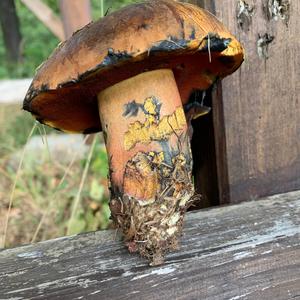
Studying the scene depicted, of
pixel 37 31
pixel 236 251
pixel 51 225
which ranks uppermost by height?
pixel 37 31

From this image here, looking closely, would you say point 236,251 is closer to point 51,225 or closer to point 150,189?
point 150,189

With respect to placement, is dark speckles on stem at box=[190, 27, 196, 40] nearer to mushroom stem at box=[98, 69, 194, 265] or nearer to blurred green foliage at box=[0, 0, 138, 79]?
mushroom stem at box=[98, 69, 194, 265]

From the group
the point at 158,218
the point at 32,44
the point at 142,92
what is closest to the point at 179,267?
the point at 158,218

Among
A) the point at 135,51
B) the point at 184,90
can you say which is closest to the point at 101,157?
the point at 184,90

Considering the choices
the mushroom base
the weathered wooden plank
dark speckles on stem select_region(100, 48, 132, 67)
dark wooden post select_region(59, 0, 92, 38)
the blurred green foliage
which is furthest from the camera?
the blurred green foliage

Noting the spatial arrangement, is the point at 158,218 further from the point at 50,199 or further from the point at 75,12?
the point at 75,12

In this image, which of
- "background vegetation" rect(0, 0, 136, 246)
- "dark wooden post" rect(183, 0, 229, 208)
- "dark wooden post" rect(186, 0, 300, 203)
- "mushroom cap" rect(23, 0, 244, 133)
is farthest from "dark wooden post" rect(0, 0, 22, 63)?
"mushroom cap" rect(23, 0, 244, 133)
